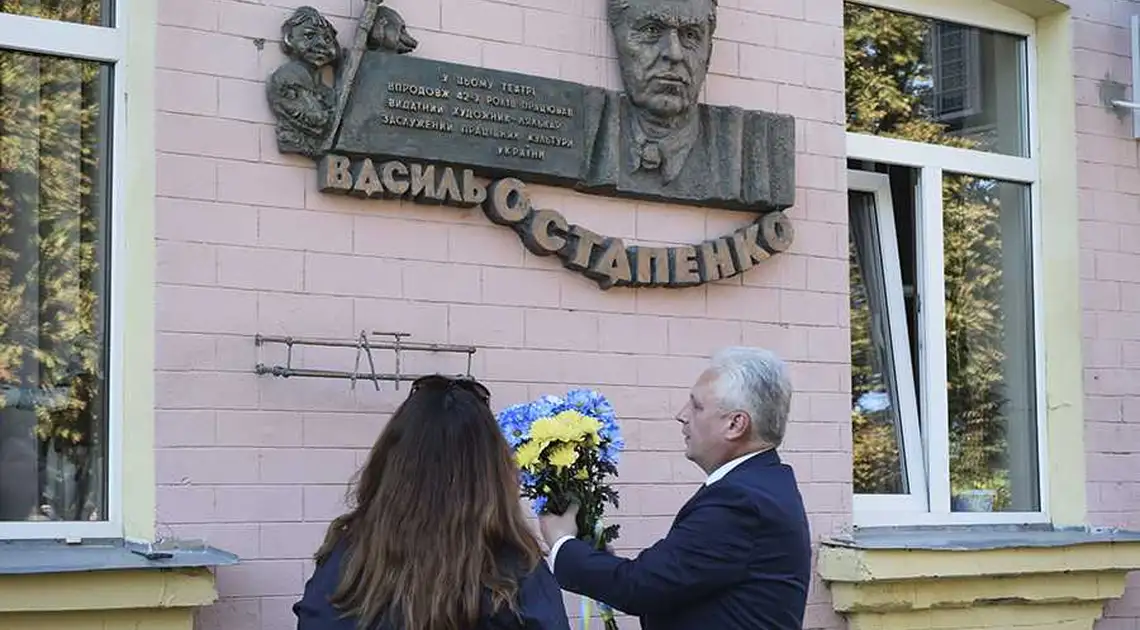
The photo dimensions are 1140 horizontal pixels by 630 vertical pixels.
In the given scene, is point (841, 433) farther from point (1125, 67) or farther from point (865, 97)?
point (1125, 67)

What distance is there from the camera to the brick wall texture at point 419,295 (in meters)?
4.67

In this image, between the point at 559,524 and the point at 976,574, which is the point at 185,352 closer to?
the point at 559,524

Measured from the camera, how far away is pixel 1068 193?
22.2 feet

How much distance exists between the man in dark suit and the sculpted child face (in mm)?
1579

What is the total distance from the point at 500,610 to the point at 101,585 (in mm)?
1627

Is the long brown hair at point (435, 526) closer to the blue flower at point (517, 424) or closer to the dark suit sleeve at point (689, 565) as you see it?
the dark suit sleeve at point (689, 565)

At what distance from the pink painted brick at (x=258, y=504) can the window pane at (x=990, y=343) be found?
288cm

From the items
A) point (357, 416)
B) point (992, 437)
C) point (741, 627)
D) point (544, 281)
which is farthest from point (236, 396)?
point (992, 437)

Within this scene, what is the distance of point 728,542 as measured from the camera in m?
3.78

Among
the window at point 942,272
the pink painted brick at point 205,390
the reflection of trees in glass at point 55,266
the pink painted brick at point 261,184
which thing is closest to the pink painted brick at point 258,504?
the pink painted brick at point 205,390

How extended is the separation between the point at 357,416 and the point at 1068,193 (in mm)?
3242

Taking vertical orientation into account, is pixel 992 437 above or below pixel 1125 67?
below

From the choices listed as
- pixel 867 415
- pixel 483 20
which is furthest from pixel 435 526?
pixel 867 415

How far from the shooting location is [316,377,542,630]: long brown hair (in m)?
3.10
